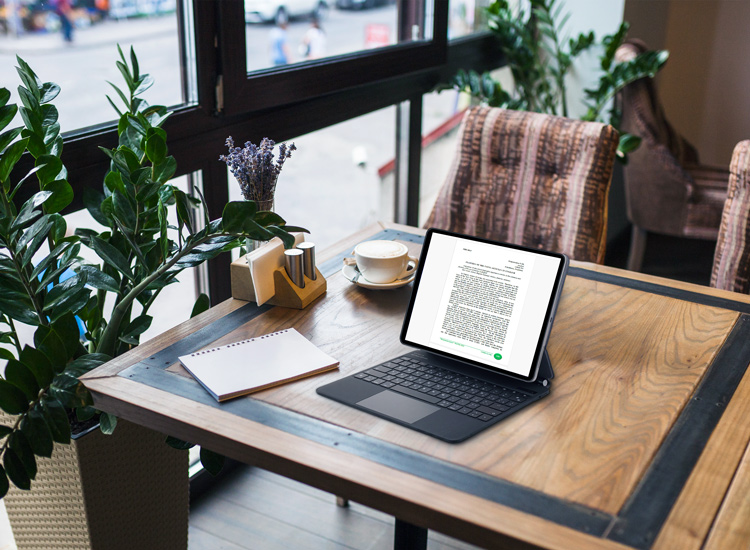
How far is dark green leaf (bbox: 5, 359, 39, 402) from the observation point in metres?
1.17

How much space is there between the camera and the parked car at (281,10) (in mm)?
1902

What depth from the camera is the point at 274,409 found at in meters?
1.13

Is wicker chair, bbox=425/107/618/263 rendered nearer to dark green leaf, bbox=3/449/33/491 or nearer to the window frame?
the window frame

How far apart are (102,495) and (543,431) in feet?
2.86

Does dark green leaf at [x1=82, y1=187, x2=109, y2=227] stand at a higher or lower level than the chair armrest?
higher

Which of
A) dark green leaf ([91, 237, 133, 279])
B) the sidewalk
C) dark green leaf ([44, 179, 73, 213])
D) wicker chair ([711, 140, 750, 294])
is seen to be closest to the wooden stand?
dark green leaf ([91, 237, 133, 279])

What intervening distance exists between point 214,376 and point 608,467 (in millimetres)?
606

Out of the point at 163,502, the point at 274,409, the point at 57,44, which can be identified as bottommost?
the point at 163,502

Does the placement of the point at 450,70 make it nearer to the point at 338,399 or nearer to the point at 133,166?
the point at 133,166

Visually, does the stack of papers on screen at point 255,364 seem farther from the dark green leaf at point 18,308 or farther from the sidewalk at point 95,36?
the sidewalk at point 95,36

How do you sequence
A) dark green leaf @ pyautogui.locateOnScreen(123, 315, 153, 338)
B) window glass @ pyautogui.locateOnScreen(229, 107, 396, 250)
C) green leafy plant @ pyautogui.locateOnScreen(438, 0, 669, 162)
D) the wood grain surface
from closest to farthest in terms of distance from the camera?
1. the wood grain surface
2. dark green leaf @ pyautogui.locateOnScreen(123, 315, 153, 338)
3. window glass @ pyautogui.locateOnScreen(229, 107, 396, 250)
4. green leafy plant @ pyautogui.locateOnScreen(438, 0, 669, 162)

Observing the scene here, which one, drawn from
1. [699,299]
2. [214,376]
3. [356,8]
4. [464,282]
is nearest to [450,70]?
[356,8]

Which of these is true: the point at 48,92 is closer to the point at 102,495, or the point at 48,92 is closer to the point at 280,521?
the point at 102,495

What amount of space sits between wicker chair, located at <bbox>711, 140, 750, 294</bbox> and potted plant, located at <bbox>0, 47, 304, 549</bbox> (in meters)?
1.17
